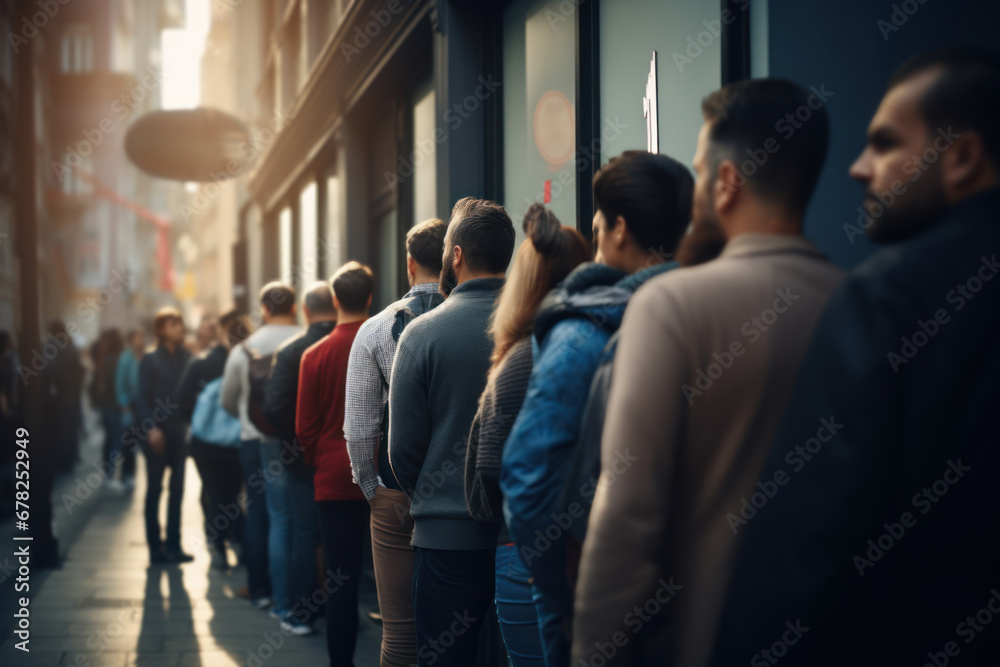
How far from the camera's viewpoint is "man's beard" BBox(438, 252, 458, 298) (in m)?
3.32

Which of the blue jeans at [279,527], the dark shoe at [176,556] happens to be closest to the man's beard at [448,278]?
the blue jeans at [279,527]

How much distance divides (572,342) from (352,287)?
110 inches

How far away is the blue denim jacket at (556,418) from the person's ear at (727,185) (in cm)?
36

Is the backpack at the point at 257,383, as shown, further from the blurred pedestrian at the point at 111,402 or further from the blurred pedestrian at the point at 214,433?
the blurred pedestrian at the point at 111,402

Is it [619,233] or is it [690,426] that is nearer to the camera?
[690,426]

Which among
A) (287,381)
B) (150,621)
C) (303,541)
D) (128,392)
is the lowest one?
(150,621)

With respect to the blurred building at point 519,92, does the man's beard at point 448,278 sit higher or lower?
lower

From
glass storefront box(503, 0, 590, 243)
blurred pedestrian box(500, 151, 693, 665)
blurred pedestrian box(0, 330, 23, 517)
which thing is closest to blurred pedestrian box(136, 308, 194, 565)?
blurred pedestrian box(0, 330, 23, 517)

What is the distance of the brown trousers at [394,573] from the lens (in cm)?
377

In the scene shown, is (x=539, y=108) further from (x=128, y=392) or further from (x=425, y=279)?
(x=128, y=392)

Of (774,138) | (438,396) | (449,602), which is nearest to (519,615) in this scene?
(449,602)

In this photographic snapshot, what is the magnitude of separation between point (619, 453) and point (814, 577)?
38cm

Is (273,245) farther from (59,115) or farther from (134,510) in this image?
(59,115)

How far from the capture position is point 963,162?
147 centimetres
